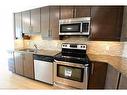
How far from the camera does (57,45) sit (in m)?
2.80

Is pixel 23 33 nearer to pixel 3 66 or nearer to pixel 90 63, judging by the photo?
pixel 3 66

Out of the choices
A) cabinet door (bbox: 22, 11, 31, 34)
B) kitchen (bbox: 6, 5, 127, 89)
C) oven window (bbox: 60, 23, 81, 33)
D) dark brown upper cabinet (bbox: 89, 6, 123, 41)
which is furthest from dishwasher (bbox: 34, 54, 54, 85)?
dark brown upper cabinet (bbox: 89, 6, 123, 41)

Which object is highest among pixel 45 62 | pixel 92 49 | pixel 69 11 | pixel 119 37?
pixel 69 11

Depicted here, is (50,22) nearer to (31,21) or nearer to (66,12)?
(66,12)

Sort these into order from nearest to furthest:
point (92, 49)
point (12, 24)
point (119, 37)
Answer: point (119, 37) < point (92, 49) < point (12, 24)

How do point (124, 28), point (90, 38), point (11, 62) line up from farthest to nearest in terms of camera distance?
point (11, 62)
point (90, 38)
point (124, 28)

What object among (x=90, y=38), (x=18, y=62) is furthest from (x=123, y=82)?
(x=18, y=62)

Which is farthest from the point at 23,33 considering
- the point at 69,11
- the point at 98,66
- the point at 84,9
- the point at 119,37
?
the point at 119,37

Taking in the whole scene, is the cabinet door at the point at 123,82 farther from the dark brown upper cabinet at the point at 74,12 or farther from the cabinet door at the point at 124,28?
the dark brown upper cabinet at the point at 74,12

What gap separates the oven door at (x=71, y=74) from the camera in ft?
6.45

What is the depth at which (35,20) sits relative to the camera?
2.73 meters

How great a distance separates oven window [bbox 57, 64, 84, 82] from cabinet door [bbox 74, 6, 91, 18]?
1.07 metres

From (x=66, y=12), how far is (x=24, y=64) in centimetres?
172

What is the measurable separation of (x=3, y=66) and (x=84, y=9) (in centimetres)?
306
